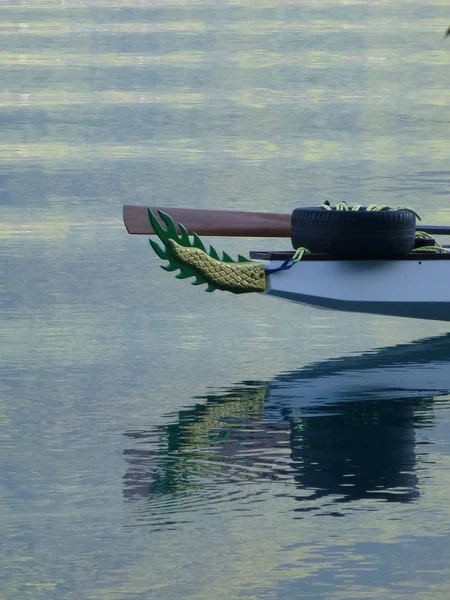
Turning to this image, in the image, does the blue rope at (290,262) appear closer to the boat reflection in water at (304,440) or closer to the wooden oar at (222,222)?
the boat reflection in water at (304,440)

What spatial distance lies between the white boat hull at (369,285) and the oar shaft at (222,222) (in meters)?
1.39

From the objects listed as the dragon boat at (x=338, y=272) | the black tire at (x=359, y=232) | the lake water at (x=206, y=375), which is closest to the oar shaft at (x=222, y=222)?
the lake water at (x=206, y=375)

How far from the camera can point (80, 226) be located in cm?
1766

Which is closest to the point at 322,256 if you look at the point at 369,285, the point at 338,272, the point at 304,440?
the point at 338,272

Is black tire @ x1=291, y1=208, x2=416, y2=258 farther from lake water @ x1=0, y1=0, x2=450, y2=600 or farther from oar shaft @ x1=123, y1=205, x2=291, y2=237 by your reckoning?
oar shaft @ x1=123, y1=205, x2=291, y2=237

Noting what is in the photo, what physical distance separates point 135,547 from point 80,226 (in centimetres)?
1005

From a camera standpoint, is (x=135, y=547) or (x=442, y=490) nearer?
(x=135, y=547)

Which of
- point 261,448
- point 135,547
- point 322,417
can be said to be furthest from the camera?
point 322,417

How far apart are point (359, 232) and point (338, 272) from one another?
366 mm

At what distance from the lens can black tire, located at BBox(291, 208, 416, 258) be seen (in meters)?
12.9

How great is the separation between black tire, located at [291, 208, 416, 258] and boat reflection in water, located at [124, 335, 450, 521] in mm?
920

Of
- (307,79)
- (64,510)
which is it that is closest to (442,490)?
Result: (64,510)

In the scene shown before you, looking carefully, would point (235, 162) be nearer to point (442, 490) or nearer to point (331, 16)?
point (442, 490)

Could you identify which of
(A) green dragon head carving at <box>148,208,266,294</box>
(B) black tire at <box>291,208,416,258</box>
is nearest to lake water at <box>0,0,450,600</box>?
(A) green dragon head carving at <box>148,208,266,294</box>
